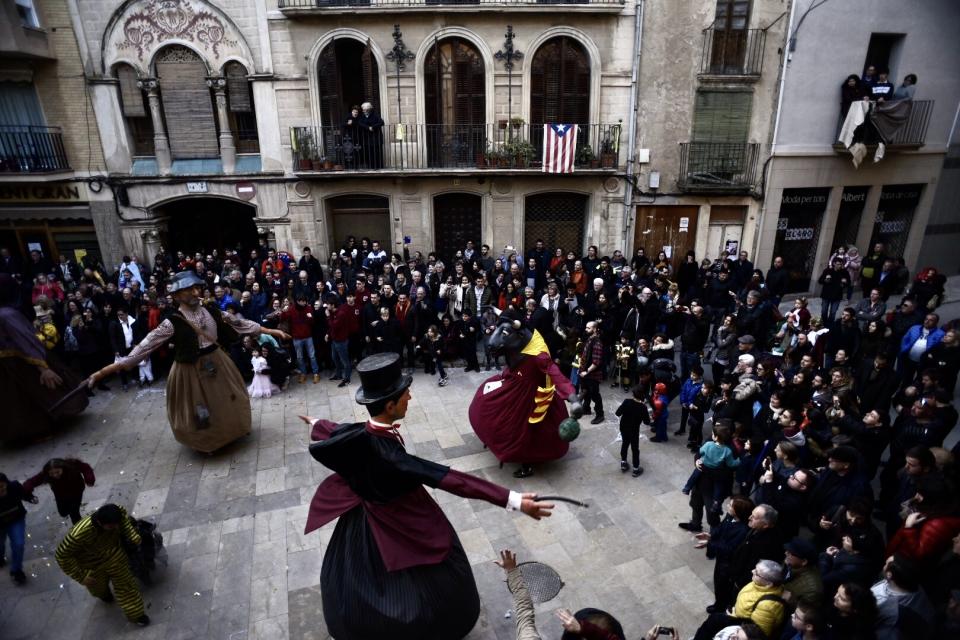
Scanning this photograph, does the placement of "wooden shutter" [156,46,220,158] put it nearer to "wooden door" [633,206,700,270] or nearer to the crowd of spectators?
the crowd of spectators

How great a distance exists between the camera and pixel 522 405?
24.7 feet

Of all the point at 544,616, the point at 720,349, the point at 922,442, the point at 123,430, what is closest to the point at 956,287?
the point at 720,349

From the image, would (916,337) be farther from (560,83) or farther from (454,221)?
(454,221)

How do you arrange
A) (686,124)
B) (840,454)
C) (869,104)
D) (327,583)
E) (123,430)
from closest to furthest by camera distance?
1. (327,583)
2. (840,454)
3. (123,430)
4. (869,104)
5. (686,124)

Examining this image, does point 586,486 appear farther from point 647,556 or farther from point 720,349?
point 720,349

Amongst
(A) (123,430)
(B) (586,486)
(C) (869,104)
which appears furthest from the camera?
(C) (869,104)

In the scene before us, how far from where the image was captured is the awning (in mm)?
15953

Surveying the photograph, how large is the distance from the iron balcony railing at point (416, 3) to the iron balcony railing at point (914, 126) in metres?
7.46

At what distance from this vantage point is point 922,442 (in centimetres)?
639

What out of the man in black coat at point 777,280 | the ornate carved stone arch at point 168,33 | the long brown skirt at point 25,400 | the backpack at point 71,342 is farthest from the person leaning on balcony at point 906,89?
the backpack at point 71,342

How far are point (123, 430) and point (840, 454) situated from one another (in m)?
10.1

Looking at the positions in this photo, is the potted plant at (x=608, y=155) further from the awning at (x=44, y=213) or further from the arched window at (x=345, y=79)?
the awning at (x=44, y=213)

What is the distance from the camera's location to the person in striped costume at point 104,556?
513cm

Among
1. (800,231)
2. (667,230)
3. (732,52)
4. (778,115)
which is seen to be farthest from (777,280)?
(732,52)
